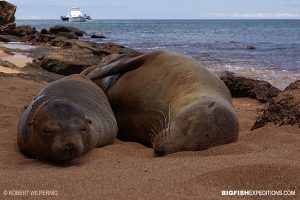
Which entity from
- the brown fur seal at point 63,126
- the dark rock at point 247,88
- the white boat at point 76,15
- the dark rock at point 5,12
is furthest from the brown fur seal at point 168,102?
the white boat at point 76,15

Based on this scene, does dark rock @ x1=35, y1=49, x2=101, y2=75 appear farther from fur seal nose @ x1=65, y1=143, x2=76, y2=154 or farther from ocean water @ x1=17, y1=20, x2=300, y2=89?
fur seal nose @ x1=65, y1=143, x2=76, y2=154

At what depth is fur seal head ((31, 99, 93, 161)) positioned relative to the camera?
3.77 meters

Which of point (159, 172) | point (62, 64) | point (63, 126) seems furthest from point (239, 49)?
point (159, 172)

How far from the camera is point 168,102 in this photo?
4840mm

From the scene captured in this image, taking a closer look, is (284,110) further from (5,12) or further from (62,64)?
(5,12)

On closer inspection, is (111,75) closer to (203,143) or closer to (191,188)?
(203,143)

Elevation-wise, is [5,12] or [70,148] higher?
[70,148]

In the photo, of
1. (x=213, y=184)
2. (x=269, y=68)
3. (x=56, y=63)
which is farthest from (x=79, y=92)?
(x=269, y=68)

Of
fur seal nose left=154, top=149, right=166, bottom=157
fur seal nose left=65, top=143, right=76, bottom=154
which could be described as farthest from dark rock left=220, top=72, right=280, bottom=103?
fur seal nose left=65, top=143, right=76, bottom=154

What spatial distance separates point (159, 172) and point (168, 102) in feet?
5.78

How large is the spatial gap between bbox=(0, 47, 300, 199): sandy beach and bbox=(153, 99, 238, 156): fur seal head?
0.35 feet

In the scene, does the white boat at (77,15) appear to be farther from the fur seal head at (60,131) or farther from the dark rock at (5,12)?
the fur seal head at (60,131)

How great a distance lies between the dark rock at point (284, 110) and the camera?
486cm

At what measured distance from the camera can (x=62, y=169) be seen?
3.57 m
